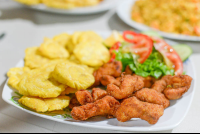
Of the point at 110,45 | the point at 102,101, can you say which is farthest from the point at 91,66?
the point at 102,101

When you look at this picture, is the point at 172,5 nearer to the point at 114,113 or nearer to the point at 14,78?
the point at 114,113

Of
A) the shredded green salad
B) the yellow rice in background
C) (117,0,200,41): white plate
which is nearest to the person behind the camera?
the shredded green salad

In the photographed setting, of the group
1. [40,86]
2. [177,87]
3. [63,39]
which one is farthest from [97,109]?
[63,39]

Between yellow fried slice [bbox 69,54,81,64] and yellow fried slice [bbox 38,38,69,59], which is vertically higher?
yellow fried slice [bbox 38,38,69,59]

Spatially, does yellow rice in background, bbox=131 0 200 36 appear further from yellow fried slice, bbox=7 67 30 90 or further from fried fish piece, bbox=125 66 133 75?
yellow fried slice, bbox=7 67 30 90

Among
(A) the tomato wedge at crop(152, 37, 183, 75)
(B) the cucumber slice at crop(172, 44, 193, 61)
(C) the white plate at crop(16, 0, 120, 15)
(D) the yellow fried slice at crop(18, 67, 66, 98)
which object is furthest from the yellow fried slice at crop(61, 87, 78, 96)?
(C) the white plate at crop(16, 0, 120, 15)

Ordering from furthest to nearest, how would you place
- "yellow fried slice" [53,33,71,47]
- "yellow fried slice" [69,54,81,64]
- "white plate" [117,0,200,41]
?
"white plate" [117,0,200,41] → "yellow fried slice" [53,33,71,47] → "yellow fried slice" [69,54,81,64]
